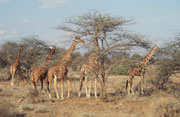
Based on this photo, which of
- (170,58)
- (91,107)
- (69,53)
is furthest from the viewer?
(69,53)

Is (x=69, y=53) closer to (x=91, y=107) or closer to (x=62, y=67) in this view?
(x=62, y=67)

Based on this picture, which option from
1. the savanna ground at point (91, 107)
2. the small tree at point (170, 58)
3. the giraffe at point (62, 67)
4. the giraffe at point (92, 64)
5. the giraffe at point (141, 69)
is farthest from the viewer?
the giraffe at point (141, 69)

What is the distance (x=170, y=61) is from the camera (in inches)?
469

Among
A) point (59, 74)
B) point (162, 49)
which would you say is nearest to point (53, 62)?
point (59, 74)

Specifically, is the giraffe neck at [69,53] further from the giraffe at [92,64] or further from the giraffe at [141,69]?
the giraffe at [141,69]

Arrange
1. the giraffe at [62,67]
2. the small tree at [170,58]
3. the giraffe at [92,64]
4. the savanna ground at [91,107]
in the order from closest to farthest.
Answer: the savanna ground at [91,107]
the giraffe at [92,64]
the small tree at [170,58]
the giraffe at [62,67]

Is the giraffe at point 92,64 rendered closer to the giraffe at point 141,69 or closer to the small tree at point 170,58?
the giraffe at point 141,69

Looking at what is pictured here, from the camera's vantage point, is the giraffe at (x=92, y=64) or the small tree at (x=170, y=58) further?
the small tree at (x=170, y=58)

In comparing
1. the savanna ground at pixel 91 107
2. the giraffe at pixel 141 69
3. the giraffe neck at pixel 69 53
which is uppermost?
the giraffe neck at pixel 69 53

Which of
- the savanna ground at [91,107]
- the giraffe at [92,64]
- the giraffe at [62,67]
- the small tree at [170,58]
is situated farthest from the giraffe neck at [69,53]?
the small tree at [170,58]

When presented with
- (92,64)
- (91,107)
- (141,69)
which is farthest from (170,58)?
(91,107)

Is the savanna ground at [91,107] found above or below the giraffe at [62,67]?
below

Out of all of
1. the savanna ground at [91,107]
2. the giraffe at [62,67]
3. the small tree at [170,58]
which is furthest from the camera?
the giraffe at [62,67]

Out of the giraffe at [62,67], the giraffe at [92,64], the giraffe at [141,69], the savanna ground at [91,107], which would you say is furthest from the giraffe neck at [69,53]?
the giraffe at [141,69]
